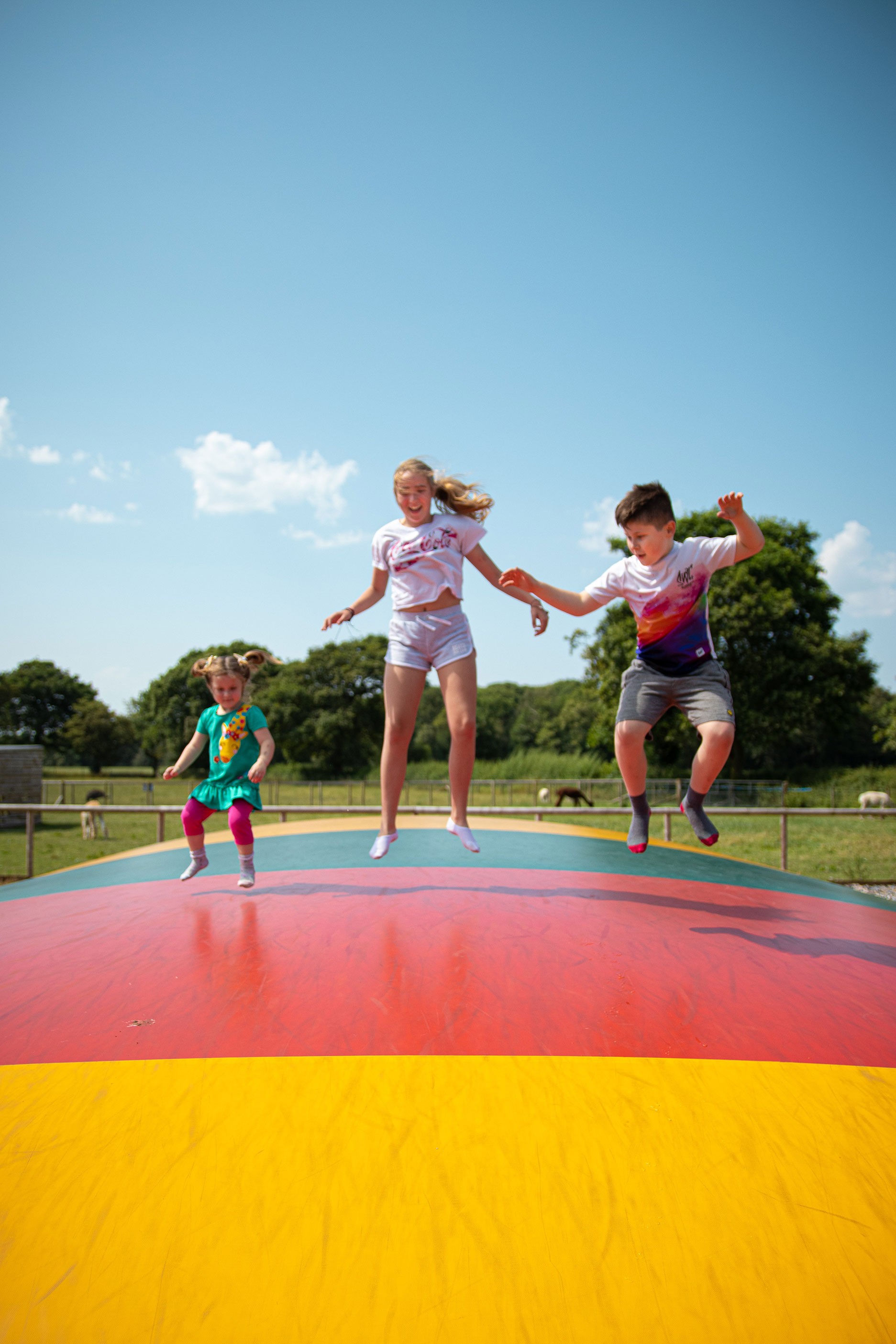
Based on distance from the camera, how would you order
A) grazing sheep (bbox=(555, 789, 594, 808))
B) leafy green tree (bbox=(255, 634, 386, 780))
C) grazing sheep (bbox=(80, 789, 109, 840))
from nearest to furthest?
1. grazing sheep (bbox=(80, 789, 109, 840))
2. grazing sheep (bbox=(555, 789, 594, 808))
3. leafy green tree (bbox=(255, 634, 386, 780))

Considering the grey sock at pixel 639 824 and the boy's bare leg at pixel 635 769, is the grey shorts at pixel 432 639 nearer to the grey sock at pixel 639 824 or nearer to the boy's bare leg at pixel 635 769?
the boy's bare leg at pixel 635 769

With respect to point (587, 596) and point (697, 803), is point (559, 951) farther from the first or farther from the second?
point (587, 596)

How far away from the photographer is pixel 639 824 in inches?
150

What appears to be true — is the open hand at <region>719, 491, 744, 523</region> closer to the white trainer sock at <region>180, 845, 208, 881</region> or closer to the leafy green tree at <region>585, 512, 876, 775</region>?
the white trainer sock at <region>180, 845, 208, 881</region>

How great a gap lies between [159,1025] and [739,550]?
9.32 ft

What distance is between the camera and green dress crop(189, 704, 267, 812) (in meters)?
3.89

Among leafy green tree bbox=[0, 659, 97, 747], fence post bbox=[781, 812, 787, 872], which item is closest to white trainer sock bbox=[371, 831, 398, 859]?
fence post bbox=[781, 812, 787, 872]

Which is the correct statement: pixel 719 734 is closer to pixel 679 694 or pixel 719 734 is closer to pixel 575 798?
pixel 679 694

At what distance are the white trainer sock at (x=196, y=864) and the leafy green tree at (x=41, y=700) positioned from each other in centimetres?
8057

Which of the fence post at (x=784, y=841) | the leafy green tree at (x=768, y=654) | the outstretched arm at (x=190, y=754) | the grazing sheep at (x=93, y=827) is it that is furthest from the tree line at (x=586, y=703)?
the grazing sheep at (x=93, y=827)

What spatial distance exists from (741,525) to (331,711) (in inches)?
2122

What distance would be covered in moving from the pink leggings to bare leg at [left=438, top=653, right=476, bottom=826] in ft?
3.40

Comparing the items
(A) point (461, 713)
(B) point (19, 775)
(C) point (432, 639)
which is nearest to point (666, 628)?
(A) point (461, 713)

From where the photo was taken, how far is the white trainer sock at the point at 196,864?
4.08 m
